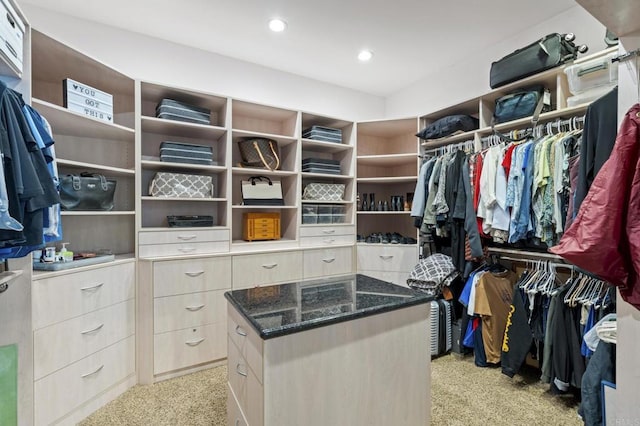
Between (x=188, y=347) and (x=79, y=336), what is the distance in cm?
72

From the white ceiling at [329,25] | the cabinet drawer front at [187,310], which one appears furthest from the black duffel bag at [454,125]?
the cabinet drawer front at [187,310]

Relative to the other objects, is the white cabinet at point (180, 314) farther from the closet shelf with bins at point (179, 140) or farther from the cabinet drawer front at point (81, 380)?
the closet shelf with bins at point (179, 140)

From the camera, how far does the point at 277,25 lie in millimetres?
2537

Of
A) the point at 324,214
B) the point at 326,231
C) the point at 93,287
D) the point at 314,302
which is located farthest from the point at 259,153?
the point at 314,302

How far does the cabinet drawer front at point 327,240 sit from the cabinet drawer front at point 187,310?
0.92 meters

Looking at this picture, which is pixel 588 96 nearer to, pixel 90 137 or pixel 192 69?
pixel 192 69

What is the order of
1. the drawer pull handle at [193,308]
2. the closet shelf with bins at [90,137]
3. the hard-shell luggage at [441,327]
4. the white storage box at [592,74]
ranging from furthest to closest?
1. the hard-shell luggage at [441,327]
2. the drawer pull handle at [193,308]
3. the closet shelf with bins at [90,137]
4. the white storage box at [592,74]

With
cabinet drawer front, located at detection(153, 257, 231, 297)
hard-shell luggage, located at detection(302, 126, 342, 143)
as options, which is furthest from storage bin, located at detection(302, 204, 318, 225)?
cabinet drawer front, located at detection(153, 257, 231, 297)

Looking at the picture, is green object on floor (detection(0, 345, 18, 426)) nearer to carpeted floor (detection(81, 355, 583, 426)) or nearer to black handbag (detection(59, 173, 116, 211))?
carpeted floor (detection(81, 355, 583, 426))

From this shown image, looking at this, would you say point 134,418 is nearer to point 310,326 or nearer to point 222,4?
point 310,326

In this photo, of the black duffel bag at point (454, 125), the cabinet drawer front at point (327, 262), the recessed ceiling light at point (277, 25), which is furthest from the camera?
the cabinet drawer front at point (327, 262)

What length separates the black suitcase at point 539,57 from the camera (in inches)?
Answer: 83.5

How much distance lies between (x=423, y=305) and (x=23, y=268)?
1.93 m

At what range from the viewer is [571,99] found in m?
2.08
